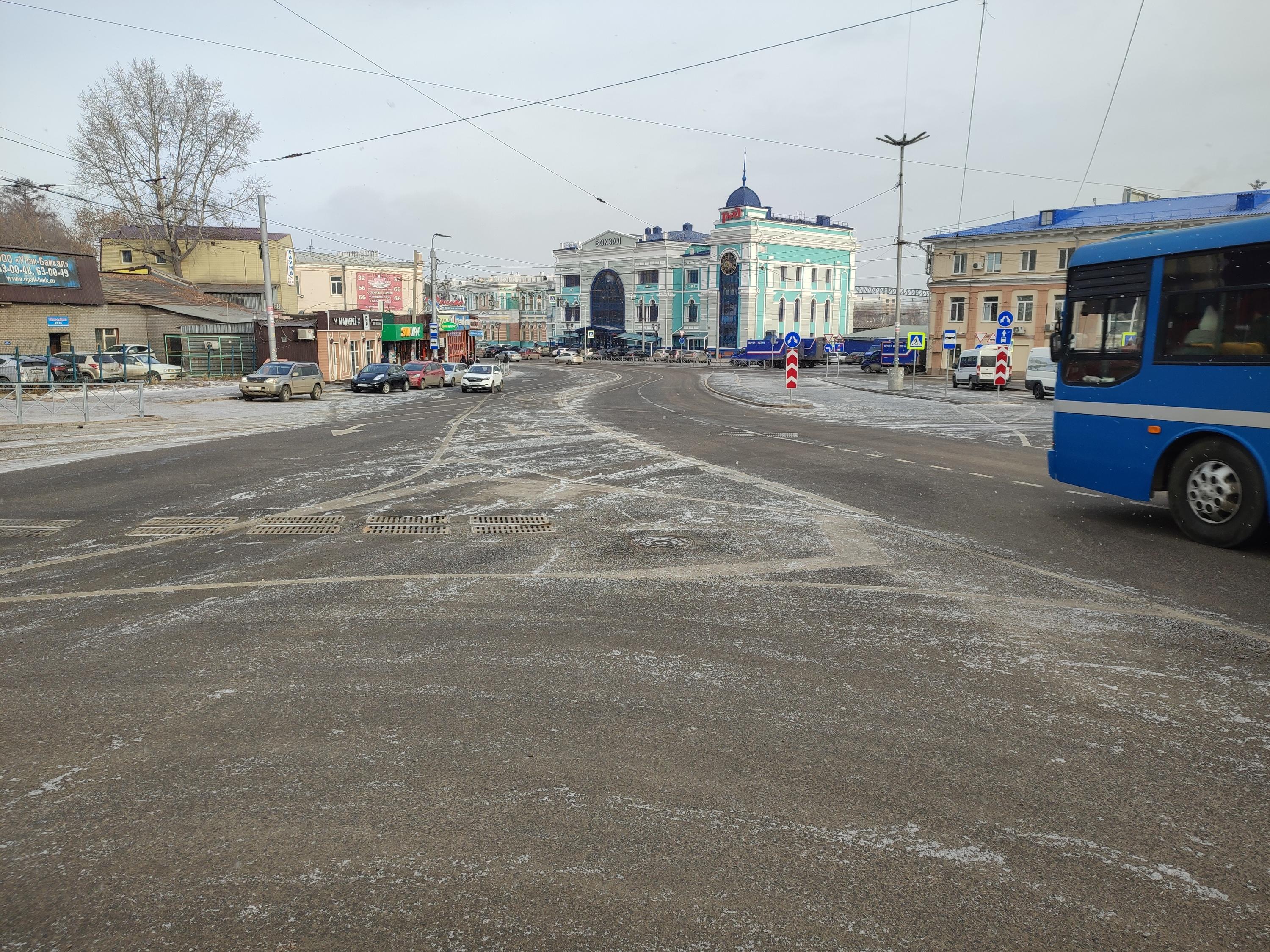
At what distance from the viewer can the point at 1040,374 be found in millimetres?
42219

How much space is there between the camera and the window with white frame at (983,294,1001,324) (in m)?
63.3

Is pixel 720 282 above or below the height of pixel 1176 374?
above

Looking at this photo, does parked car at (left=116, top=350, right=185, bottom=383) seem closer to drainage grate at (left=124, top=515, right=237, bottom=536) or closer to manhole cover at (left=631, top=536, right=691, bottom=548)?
drainage grate at (left=124, top=515, right=237, bottom=536)

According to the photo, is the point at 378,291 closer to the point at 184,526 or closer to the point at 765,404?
the point at 765,404

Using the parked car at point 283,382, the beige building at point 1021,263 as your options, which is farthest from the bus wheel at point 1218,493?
the beige building at point 1021,263

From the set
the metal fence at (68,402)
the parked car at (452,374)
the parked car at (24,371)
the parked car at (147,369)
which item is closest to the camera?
the metal fence at (68,402)

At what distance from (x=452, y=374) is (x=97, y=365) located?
18.8 meters

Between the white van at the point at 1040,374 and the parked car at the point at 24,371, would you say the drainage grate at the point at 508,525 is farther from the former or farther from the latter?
the white van at the point at 1040,374

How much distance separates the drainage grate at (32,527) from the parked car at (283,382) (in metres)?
24.0

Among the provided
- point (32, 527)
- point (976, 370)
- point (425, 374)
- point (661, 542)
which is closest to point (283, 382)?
point (425, 374)

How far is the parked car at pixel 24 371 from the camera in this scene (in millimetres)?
33406

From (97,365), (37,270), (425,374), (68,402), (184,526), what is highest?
(37,270)

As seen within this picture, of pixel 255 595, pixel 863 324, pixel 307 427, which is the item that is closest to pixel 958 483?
pixel 255 595

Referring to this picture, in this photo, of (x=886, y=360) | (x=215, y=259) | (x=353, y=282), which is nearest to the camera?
(x=215, y=259)
